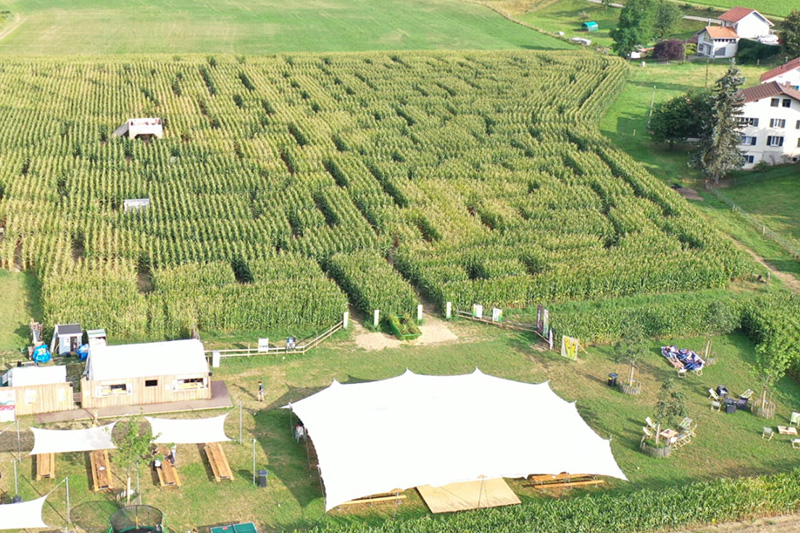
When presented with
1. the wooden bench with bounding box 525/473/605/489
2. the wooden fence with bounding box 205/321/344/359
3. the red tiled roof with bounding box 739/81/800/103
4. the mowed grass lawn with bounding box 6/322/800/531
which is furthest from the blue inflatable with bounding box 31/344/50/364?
the red tiled roof with bounding box 739/81/800/103

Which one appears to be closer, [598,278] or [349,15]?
[598,278]

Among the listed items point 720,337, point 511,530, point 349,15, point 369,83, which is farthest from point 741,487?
point 349,15

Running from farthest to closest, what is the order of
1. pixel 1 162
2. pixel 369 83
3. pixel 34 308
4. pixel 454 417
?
pixel 369 83 < pixel 1 162 < pixel 34 308 < pixel 454 417

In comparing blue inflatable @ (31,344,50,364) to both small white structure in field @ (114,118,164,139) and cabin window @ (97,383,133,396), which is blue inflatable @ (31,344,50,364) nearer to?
cabin window @ (97,383,133,396)

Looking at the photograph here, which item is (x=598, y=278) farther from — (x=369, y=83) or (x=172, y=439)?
(x=369, y=83)

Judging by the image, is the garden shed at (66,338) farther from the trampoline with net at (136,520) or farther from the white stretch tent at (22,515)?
the white stretch tent at (22,515)

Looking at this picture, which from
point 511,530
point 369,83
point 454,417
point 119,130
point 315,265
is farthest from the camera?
point 369,83

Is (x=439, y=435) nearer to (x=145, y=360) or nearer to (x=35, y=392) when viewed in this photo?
(x=145, y=360)
